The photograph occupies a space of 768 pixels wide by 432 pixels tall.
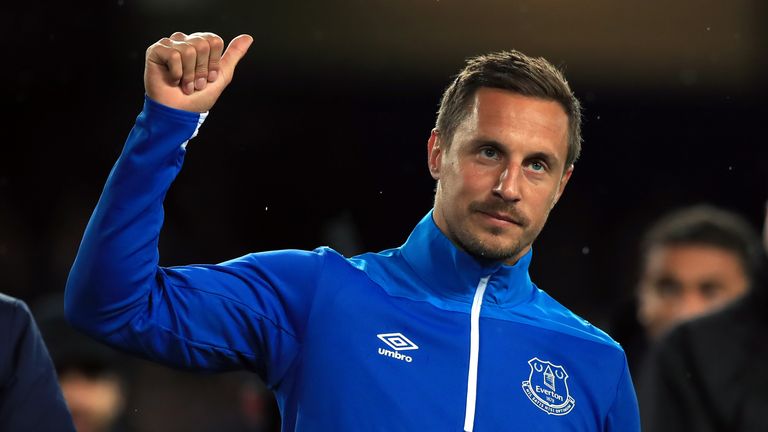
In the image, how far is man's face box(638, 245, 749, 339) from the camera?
544cm

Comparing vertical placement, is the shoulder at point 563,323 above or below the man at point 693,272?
above

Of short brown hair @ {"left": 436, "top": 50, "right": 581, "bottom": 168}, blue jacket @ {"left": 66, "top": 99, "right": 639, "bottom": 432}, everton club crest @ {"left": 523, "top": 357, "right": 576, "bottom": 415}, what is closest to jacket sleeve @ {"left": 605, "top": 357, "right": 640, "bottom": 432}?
blue jacket @ {"left": 66, "top": 99, "right": 639, "bottom": 432}

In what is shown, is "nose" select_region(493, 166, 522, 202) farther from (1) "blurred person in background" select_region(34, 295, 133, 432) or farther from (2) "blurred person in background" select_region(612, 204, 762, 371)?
(2) "blurred person in background" select_region(612, 204, 762, 371)

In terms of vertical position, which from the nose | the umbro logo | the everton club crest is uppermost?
the nose

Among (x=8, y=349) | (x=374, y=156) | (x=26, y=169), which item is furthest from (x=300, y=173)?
(x=8, y=349)

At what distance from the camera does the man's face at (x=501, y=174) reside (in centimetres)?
318

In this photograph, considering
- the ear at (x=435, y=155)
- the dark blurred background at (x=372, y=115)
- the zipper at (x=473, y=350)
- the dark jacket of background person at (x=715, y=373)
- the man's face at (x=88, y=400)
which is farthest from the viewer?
the dark blurred background at (x=372, y=115)

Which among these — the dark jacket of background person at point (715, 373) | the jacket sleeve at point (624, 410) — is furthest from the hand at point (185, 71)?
the dark jacket of background person at point (715, 373)

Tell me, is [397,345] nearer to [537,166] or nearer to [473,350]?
[473,350]

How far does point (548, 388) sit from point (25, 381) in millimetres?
1216

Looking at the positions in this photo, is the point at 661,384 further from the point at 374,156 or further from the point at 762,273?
the point at 374,156

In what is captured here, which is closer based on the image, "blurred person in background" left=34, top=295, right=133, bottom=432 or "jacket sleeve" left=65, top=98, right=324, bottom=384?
"jacket sleeve" left=65, top=98, right=324, bottom=384

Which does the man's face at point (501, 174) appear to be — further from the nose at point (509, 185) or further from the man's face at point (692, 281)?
the man's face at point (692, 281)

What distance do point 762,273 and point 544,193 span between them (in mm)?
1127
